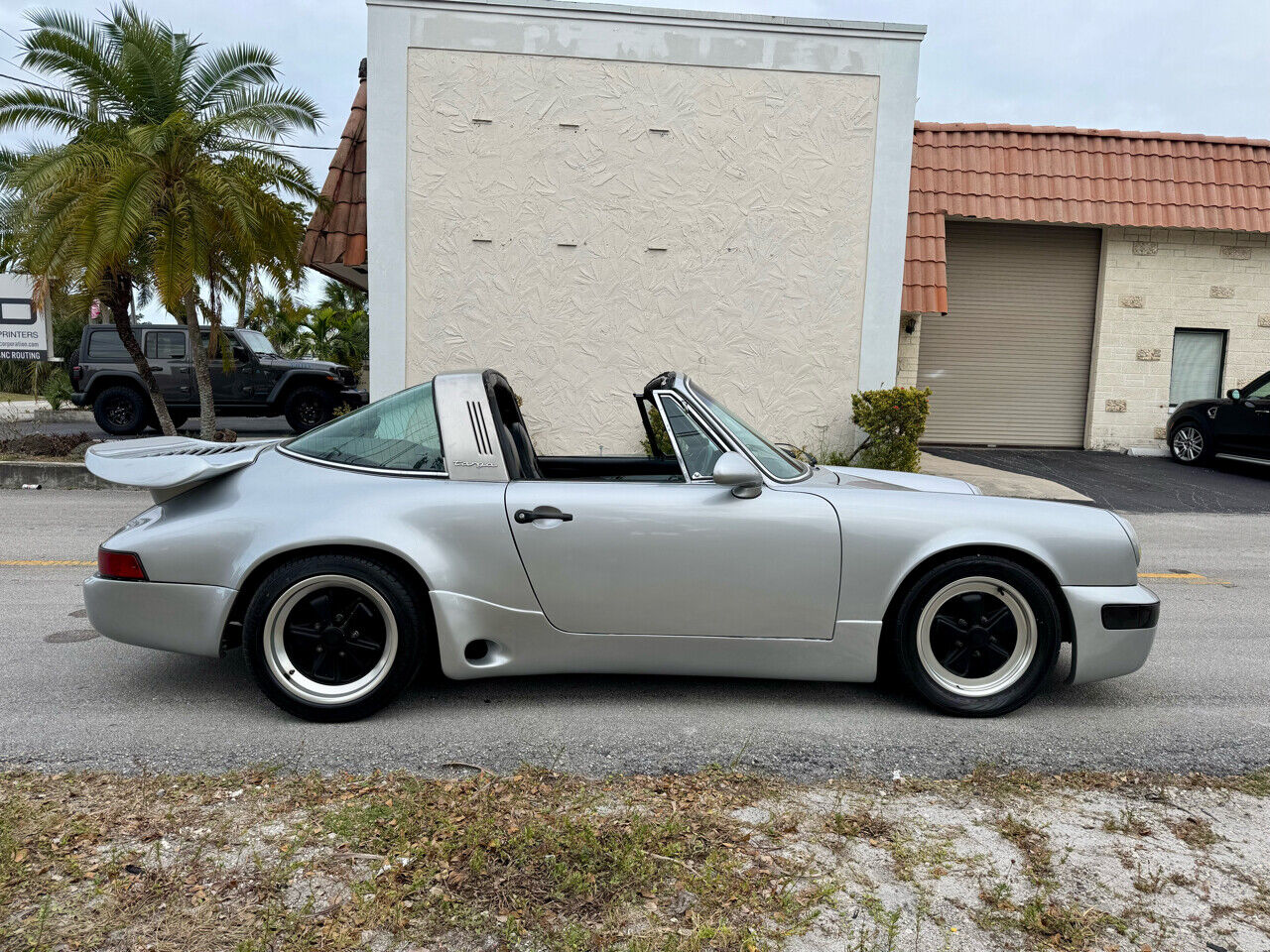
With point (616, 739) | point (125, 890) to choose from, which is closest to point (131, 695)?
point (125, 890)

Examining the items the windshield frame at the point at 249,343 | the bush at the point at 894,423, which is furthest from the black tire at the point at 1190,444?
the windshield frame at the point at 249,343

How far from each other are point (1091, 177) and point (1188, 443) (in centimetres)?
436

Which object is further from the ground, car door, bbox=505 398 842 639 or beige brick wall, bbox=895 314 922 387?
beige brick wall, bbox=895 314 922 387

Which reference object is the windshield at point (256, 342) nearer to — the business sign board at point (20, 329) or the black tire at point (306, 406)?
the black tire at point (306, 406)

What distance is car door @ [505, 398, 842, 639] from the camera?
3637mm

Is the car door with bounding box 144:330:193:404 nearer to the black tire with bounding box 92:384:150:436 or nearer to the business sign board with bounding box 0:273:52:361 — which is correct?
the black tire with bounding box 92:384:150:436

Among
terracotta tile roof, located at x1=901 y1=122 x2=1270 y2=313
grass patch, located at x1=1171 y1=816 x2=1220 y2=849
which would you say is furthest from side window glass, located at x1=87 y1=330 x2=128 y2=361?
grass patch, located at x1=1171 y1=816 x2=1220 y2=849

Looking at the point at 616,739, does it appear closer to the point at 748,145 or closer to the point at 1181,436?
the point at 748,145

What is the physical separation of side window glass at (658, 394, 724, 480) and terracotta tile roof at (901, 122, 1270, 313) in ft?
37.8

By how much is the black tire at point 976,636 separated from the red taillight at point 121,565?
2.96 m

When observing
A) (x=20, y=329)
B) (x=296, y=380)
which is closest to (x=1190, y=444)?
(x=296, y=380)

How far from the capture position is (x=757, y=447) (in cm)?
405

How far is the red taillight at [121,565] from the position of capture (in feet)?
11.9

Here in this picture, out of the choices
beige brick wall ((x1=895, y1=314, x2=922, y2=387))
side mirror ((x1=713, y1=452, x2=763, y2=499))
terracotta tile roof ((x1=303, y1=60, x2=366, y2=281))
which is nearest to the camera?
side mirror ((x1=713, y1=452, x2=763, y2=499))
